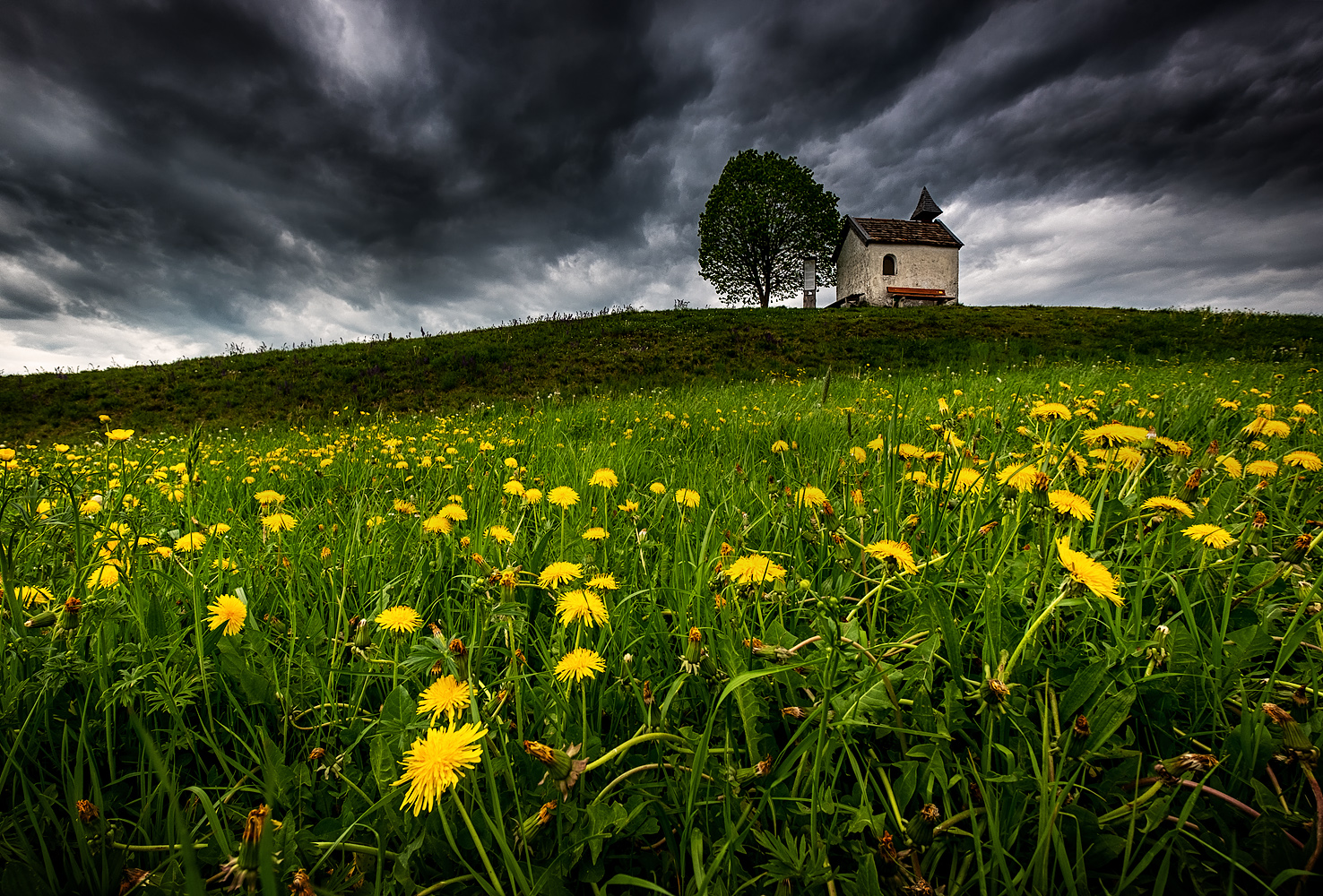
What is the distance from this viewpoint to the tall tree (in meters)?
34.2

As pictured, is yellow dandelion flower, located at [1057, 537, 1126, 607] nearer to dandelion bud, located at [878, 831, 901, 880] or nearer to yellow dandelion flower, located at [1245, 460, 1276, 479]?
dandelion bud, located at [878, 831, 901, 880]

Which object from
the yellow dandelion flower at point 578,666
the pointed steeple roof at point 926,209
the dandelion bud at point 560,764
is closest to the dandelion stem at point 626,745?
the dandelion bud at point 560,764

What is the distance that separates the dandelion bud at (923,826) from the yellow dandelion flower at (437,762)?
2.04 ft

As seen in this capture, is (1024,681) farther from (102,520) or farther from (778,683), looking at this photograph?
(102,520)

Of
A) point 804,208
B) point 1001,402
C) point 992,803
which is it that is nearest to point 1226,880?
point 992,803

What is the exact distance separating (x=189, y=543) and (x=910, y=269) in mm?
37977

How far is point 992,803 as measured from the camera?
761 mm

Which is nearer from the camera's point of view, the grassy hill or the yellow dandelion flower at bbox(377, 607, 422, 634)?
the yellow dandelion flower at bbox(377, 607, 422, 634)

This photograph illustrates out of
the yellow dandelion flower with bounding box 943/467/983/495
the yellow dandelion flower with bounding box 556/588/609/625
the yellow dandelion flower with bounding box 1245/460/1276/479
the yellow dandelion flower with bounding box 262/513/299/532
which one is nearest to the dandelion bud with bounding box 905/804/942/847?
the yellow dandelion flower with bounding box 556/588/609/625

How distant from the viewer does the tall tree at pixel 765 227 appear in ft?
112

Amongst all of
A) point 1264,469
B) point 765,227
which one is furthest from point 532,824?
point 765,227

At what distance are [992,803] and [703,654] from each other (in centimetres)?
Result: 51

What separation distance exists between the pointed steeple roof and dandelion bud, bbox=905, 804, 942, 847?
45.4m

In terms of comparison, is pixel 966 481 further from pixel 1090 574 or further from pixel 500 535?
pixel 500 535
